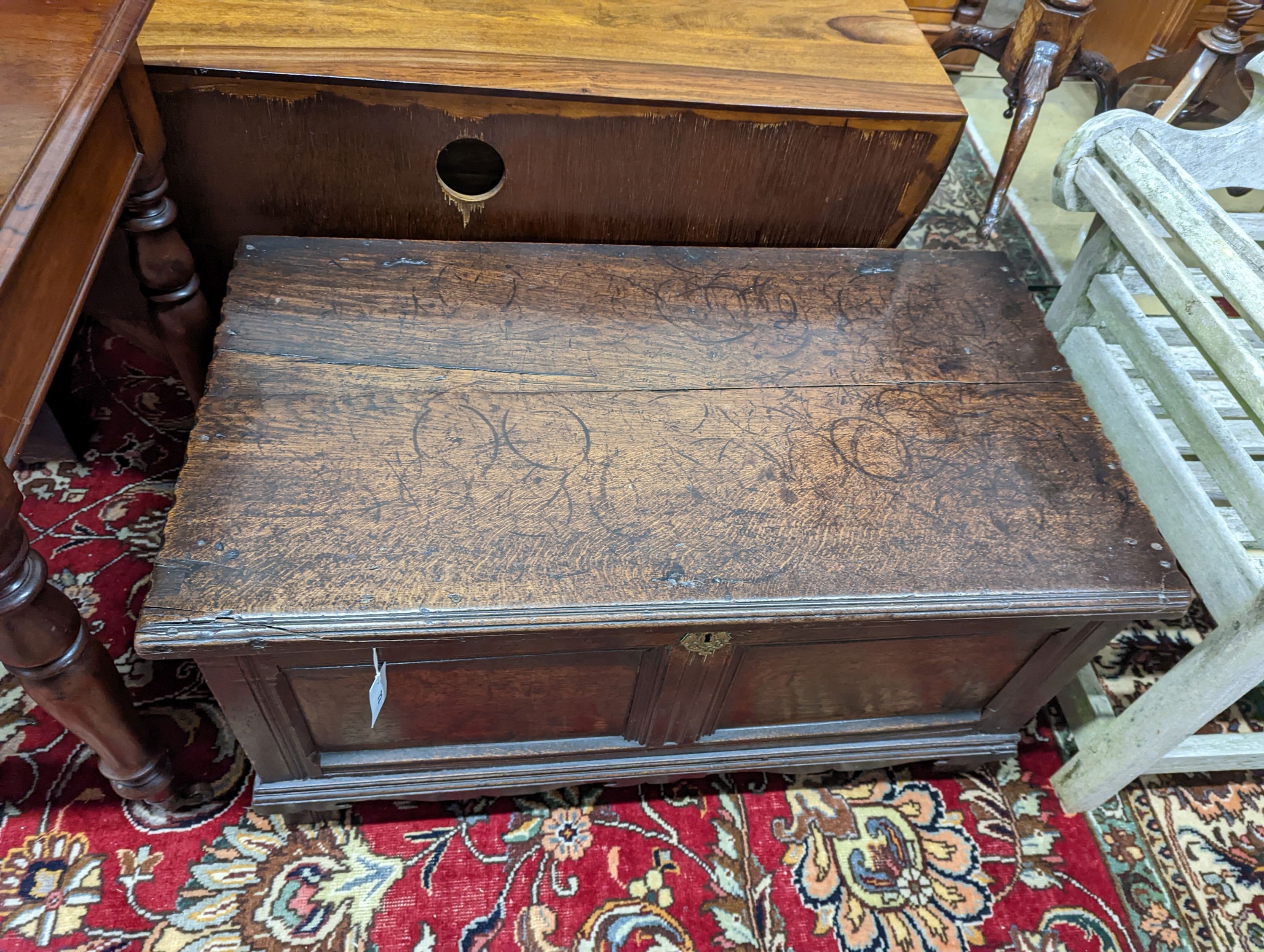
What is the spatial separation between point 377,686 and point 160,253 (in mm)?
606

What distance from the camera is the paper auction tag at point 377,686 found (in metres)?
0.82

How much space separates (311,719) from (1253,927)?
120 centimetres

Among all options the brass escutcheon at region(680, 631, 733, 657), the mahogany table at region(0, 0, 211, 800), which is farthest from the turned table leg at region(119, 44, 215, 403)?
the brass escutcheon at region(680, 631, 733, 657)

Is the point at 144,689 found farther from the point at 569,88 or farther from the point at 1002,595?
the point at 1002,595

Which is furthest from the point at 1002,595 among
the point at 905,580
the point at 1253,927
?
the point at 1253,927

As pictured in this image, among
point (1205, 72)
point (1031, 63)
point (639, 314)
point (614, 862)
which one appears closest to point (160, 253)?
point (639, 314)

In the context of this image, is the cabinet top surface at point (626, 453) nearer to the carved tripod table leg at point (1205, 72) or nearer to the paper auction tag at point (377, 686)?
the paper auction tag at point (377, 686)

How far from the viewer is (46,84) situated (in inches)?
27.6

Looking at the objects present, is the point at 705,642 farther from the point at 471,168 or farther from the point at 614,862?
the point at 471,168

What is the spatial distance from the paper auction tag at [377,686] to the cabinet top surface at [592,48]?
2.19 feet

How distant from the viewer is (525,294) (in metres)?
1.04

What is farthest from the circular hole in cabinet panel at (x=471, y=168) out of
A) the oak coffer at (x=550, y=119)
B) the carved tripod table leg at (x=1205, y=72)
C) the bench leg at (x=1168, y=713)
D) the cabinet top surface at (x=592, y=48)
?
the carved tripod table leg at (x=1205, y=72)

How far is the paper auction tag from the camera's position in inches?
32.3

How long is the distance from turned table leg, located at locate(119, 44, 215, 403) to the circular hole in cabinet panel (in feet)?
1.20
